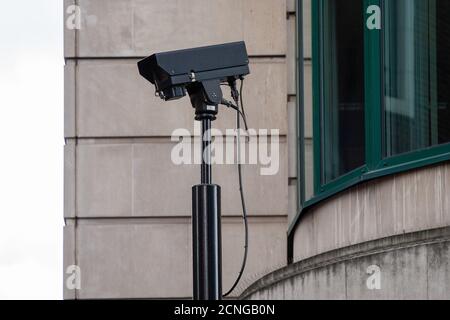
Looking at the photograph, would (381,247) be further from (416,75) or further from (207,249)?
(207,249)

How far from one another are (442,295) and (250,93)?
582cm

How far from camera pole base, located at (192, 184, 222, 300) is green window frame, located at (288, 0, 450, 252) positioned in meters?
2.68

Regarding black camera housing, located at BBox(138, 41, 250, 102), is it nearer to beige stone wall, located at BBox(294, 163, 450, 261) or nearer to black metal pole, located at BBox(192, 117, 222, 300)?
black metal pole, located at BBox(192, 117, 222, 300)

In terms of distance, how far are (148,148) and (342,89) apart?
139 inches

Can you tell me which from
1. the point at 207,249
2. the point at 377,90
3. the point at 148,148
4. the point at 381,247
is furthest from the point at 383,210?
the point at 148,148

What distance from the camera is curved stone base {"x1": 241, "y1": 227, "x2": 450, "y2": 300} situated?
960 cm

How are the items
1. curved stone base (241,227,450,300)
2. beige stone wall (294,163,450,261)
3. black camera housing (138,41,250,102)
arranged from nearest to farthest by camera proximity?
black camera housing (138,41,250,102), curved stone base (241,227,450,300), beige stone wall (294,163,450,261)

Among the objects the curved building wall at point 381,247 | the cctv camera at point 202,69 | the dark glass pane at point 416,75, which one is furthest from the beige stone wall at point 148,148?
the cctv camera at point 202,69

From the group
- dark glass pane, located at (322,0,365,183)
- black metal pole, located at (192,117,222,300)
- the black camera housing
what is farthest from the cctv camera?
dark glass pane, located at (322,0,365,183)

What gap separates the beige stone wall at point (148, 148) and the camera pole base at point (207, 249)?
259 inches

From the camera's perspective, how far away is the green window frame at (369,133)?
10711mm

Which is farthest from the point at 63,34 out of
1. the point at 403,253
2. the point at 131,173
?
the point at 403,253

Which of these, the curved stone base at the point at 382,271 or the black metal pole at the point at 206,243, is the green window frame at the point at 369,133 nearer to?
the curved stone base at the point at 382,271
